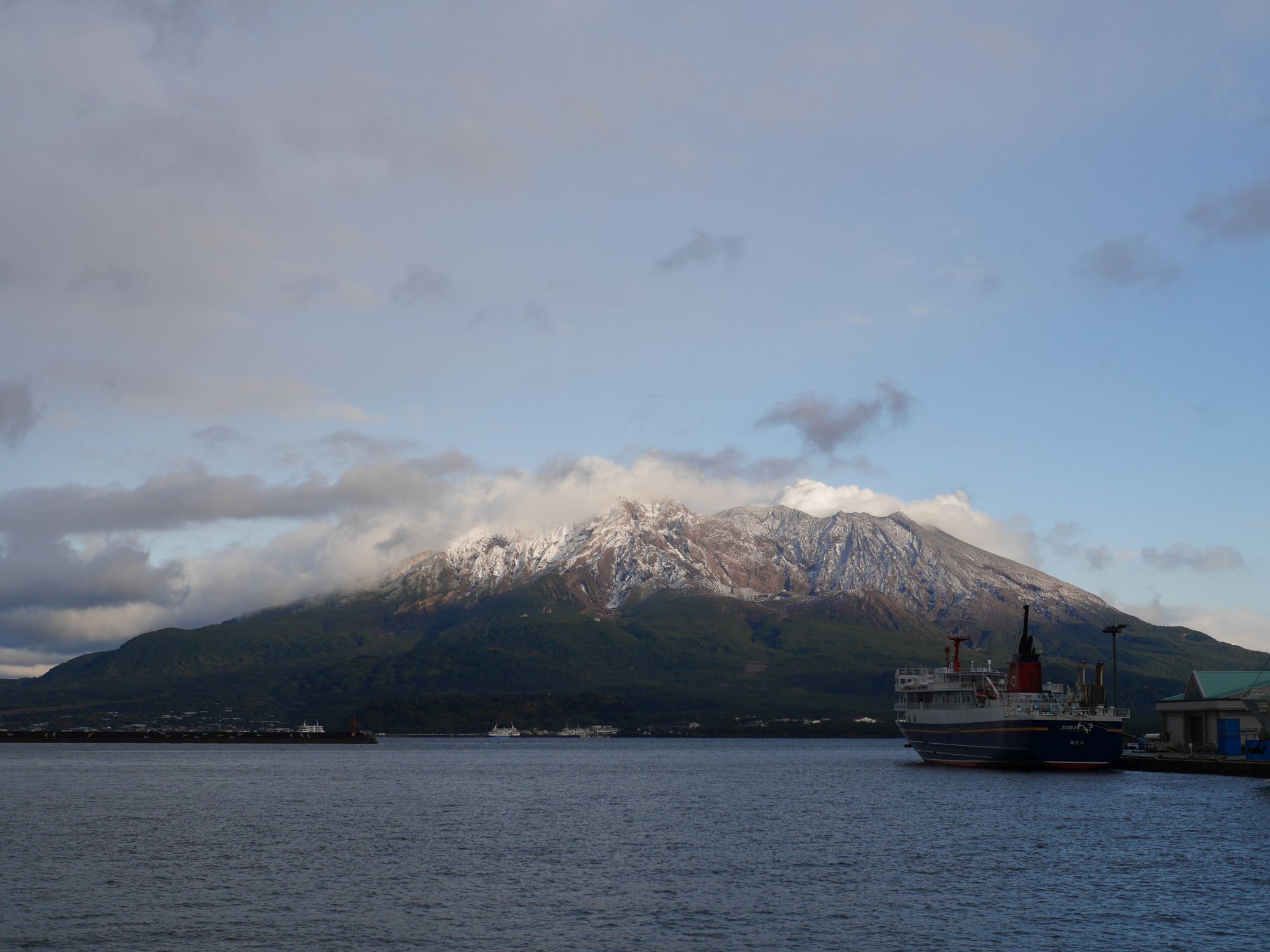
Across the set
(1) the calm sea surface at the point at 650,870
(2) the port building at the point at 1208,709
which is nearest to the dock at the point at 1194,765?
(1) the calm sea surface at the point at 650,870

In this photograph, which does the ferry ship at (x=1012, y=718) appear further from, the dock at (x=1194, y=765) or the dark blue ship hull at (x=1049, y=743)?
the dock at (x=1194, y=765)

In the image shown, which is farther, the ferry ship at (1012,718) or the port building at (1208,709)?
the port building at (1208,709)

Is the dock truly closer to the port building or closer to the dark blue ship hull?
the port building

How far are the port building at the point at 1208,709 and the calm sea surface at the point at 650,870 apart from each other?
783 inches

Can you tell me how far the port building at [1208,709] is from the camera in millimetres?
146125

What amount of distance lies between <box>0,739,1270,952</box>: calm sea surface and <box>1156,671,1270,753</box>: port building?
19882 millimetres

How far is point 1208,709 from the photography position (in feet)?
500

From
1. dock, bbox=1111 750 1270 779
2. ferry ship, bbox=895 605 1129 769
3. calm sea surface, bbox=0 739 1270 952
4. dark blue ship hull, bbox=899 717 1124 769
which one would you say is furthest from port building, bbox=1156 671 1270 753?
calm sea surface, bbox=0 739 1270 952

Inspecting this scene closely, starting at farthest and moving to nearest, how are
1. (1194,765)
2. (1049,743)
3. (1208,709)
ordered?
(1208,709) < (1049,743) < (1194,765)

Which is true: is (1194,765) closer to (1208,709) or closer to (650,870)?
(1208,709)

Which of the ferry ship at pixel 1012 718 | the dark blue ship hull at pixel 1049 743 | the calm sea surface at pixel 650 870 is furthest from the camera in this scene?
the ferry ship at pixel 1012 718

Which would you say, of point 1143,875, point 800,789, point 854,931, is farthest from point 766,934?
point 800,789

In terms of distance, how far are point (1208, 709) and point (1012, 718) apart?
30072 mm

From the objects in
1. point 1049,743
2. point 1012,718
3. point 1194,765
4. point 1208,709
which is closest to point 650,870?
point 1012,718
